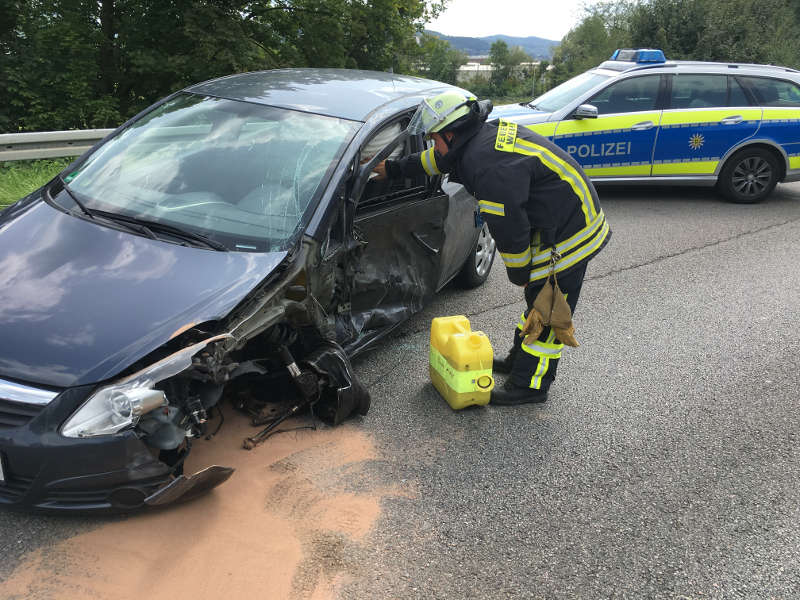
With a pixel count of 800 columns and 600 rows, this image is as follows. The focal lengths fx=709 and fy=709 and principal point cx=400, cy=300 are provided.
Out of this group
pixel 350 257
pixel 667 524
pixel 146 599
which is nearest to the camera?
pixel 146 599

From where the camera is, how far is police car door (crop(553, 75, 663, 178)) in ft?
27.4

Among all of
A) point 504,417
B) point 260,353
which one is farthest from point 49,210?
point 504,417

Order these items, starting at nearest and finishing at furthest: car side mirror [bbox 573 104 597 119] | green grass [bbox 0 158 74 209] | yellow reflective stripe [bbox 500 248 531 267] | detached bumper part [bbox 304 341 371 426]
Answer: detached bumper part [bbox 304 341 371 426], yellow reflective stripe [bbox 500 248 531 267], green grass [bbox 0 158 74 209], car side mirror [bbox 573 104 597 119]

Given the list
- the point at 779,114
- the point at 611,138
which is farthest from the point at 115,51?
the point at 779,114

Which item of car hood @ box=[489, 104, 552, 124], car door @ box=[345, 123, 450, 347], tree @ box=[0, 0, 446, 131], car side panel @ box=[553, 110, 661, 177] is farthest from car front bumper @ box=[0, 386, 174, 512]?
tree @ box=[0, 0, 446, 131]

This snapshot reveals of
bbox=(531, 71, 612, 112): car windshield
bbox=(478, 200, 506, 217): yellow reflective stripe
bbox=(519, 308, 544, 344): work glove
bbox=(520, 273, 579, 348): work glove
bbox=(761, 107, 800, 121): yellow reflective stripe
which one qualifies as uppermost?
bbox=(531, 71, 612, 112): car windshield

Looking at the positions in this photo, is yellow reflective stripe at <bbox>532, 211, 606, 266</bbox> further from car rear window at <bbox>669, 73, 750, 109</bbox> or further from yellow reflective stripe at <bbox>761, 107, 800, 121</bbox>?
yellow reflective stripe at <bbox>761, 107, 800, 121</bbox>

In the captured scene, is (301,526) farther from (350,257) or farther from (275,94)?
(275,94)

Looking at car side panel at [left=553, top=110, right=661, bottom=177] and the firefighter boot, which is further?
car side panel at [left=553, top=110, right=661, bottom=177]

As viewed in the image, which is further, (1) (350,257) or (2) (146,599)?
(1) (350,257)

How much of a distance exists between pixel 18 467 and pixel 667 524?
2.64 m

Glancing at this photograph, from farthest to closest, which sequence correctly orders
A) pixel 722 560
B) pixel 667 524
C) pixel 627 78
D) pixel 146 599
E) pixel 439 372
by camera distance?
pixel 627 78, pixel 439 372, pixel 667 524, pixel 722 560, pixel 146 599

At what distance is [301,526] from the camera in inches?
116

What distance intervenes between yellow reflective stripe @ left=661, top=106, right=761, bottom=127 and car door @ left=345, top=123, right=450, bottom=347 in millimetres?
4836
